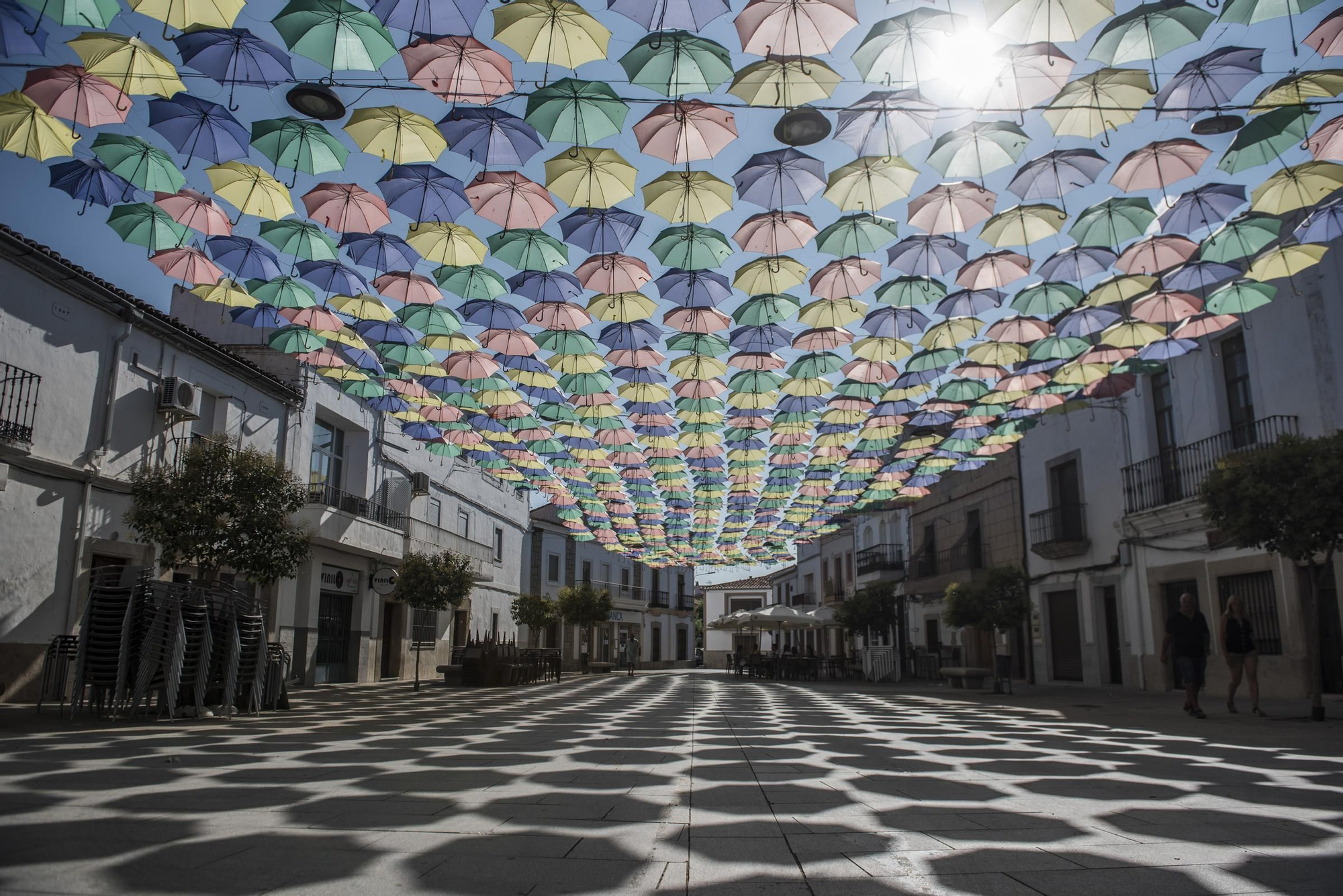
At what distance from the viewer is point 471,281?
1355cm

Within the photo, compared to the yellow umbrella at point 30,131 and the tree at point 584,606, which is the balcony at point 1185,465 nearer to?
the yellow umbrella at point 30,131

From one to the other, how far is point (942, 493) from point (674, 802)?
88.8ft

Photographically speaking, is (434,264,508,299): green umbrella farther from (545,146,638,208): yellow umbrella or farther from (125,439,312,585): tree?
(125,439,312,585): tree

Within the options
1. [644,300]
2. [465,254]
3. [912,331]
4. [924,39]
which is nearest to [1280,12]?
[924,39]

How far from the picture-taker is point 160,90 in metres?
8.82

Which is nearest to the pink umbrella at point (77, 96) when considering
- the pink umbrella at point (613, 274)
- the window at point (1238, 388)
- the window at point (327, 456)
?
the pink umbrella at point (613, 274)

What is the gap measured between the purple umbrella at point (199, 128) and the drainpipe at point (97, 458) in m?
4.74

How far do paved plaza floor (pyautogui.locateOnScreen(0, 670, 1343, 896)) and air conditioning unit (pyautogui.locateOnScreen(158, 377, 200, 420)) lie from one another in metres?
6.77

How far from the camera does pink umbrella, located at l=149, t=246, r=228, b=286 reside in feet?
40.5

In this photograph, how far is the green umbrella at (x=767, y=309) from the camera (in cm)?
1370

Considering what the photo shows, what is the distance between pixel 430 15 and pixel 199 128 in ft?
11.5

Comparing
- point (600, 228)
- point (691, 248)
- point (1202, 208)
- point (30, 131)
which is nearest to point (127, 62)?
point (30, 131)

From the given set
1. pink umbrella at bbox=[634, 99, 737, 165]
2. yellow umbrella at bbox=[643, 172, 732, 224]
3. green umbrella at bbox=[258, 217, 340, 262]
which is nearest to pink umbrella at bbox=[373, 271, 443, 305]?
green umbrella at bbox=[258, 217, 340, 262]

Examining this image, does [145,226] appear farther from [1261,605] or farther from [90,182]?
[1261,605]
